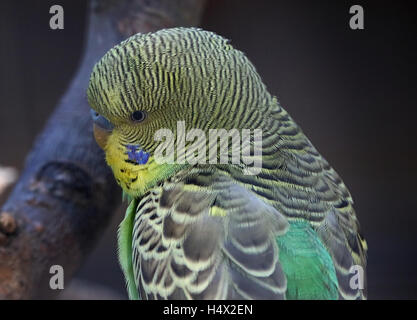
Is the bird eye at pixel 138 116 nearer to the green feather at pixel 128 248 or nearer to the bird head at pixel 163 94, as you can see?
the bird head at pixel 163 94

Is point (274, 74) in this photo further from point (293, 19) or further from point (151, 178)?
point (151, 178)

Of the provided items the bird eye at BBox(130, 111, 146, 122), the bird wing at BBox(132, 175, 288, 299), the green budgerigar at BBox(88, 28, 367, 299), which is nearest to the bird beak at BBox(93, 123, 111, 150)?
the green budgerigar at BBox(88, 28, 367, 299)

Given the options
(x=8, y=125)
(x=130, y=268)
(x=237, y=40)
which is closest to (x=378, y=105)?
(x=237, y=40)

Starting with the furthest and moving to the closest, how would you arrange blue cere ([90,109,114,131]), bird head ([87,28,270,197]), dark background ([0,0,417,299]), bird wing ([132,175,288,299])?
1. dark background ([0,0,417,299])
2. blue cere ([90,109,114,131])
3. bird head ([87,28,270,197])
4. bird wing ([132,175,288,299])

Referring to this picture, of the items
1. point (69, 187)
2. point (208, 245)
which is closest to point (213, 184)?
point (208, 245)

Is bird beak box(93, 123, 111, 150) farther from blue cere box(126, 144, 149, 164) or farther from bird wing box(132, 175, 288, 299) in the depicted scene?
bird wing box(132, 175, 288, 299)

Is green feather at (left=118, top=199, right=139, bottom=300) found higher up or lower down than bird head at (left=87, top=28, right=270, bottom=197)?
lower down
